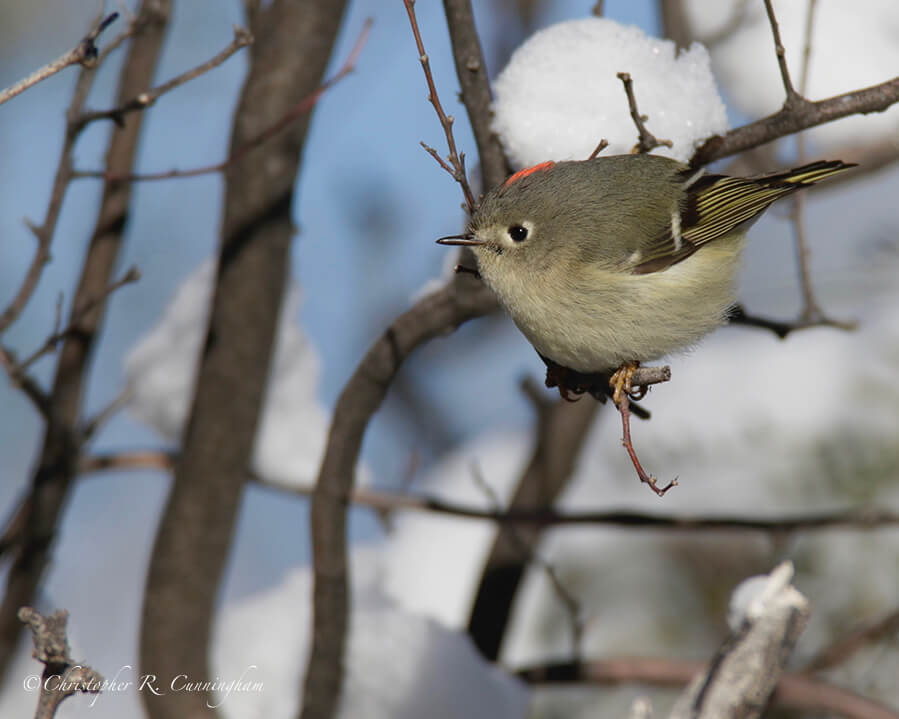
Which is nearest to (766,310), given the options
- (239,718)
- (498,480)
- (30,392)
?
(498,480)

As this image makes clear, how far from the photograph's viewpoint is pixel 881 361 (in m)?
3.62

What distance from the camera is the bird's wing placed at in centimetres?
178

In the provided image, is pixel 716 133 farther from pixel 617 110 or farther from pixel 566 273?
pixel 566 273

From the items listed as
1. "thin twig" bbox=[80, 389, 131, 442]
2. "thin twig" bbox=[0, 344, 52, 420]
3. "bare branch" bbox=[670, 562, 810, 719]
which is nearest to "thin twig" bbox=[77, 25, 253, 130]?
"thin twig" bbox=[0, 344, 52, 420]

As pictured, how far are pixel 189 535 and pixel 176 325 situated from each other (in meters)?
0.75

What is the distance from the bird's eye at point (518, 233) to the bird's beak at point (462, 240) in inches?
2.5

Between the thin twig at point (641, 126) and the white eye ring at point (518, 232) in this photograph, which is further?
the white eye ring at point (518, 232)

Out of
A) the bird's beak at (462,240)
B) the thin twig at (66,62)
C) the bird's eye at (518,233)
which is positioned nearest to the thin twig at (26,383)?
the thin twig at (66,62)

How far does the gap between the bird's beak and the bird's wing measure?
0.32 m

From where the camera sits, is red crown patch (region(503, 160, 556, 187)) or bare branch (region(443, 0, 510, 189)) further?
A: red crown patch (region(503, 160, 556, 187))

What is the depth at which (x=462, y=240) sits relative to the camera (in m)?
1.65

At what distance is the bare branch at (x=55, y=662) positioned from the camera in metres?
0.93

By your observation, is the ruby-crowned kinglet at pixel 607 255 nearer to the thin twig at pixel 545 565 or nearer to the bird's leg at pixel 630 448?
the bird's leg at pixel 630 448

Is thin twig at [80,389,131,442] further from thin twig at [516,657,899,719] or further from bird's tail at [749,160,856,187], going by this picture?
bird's tail at [749,160,856,187]
